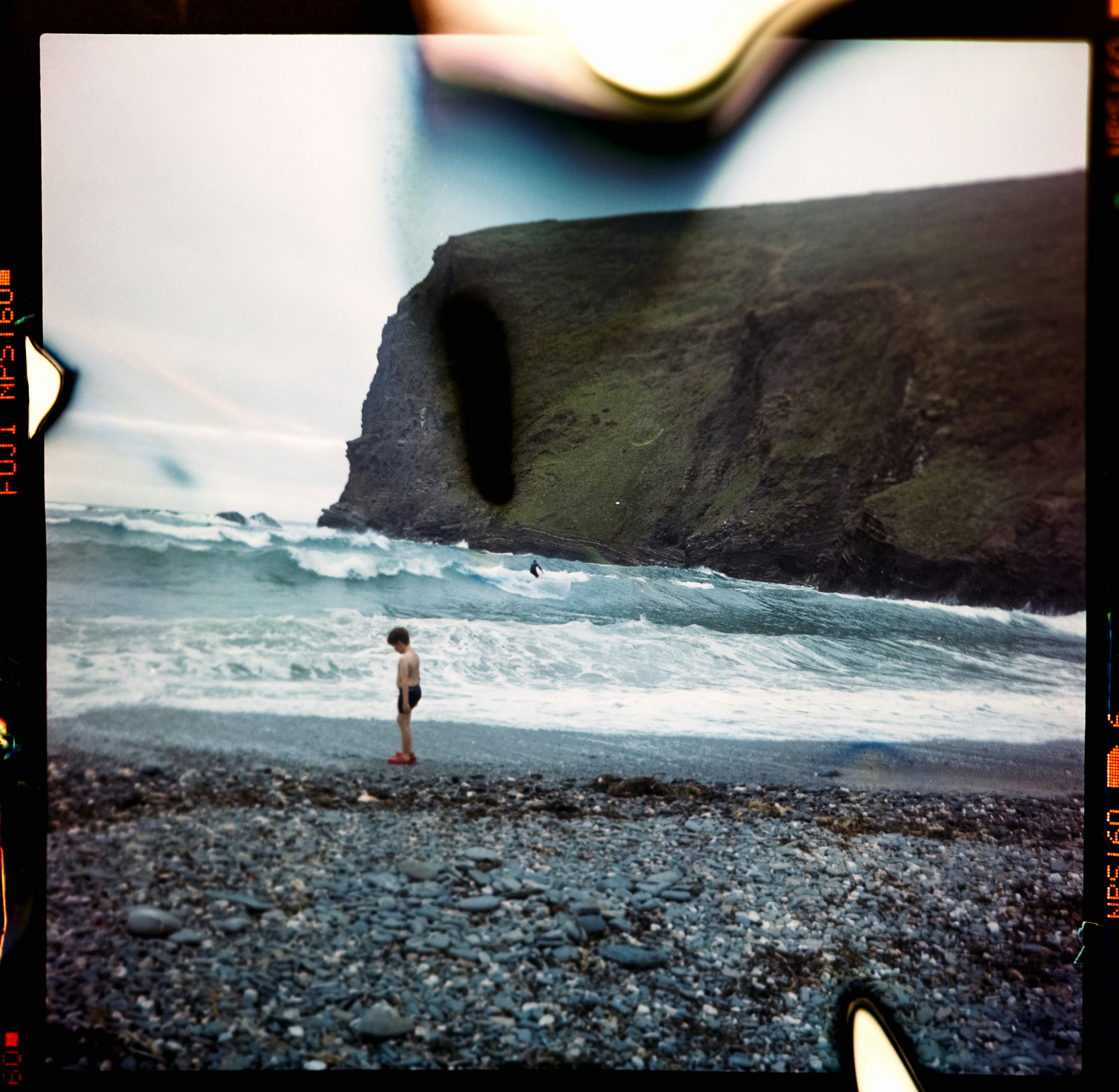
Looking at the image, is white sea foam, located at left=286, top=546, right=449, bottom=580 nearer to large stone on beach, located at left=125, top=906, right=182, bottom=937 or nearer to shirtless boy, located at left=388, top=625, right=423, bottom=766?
shirtless boy, located at left=388, top=625, right=423, bottom=766

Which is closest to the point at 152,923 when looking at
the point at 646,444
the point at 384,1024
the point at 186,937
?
the point at 186,937

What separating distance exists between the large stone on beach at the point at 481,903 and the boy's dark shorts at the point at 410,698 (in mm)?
706

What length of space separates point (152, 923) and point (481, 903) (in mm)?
1166

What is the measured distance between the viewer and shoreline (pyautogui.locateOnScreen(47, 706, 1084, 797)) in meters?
2.19

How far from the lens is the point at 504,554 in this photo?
7.65 feet

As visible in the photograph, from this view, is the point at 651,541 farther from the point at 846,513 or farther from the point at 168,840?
the point at 168,840

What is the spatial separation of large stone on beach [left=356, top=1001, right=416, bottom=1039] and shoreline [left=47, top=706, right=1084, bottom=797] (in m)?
0.76

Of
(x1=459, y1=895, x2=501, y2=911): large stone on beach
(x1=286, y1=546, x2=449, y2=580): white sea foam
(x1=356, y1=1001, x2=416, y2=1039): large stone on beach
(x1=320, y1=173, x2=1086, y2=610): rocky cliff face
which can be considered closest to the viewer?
(x1=356, y1=1001, x2=416, y2=1039): large stone on beach

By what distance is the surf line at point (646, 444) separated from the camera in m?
2.31

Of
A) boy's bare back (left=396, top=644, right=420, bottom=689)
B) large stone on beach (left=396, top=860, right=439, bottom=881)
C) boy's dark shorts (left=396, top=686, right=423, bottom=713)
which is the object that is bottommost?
large stone on beach (left=396, top=860, right=439, bottom=881)

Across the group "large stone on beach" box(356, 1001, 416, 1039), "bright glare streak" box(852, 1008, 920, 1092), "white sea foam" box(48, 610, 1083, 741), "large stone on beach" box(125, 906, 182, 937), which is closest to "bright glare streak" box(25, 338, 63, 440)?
"white sea foam" box(48, 610, 1083, 741)

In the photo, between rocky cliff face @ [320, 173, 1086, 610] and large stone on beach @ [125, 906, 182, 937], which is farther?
rocky cliff face @ [320, 173, 1086, 610]

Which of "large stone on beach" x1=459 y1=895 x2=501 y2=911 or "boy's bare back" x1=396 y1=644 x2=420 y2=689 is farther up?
"boy's bare back" x1=396 y1=644 x2=420 y2=689

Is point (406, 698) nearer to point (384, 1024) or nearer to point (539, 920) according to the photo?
point (539, 920)
